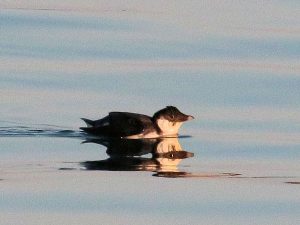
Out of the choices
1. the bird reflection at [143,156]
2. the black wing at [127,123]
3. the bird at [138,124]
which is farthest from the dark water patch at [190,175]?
the black wing at [127,123]

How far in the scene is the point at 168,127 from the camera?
20.1 meters

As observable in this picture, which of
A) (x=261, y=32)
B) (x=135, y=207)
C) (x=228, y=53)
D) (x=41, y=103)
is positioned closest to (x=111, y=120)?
(x=41, y=103)

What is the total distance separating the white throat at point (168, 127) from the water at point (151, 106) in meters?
0.22

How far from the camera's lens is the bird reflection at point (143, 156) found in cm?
1662

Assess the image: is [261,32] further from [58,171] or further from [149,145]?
[58,171]

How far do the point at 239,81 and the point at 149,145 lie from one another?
4.68 metres

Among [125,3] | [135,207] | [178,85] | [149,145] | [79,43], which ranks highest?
[125,3]

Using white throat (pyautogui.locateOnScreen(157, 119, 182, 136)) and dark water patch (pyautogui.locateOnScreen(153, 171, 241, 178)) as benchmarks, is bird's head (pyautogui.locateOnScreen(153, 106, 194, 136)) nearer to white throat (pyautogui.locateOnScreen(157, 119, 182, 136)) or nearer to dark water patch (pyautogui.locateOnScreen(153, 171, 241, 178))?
white throat (pyautogui.locateOnScreen(157, 119, 182, 136))

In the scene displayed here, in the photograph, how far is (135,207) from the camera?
46.1 feet

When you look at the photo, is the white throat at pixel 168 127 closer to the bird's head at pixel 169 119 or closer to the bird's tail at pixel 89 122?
the bird's head at pixel 169 119

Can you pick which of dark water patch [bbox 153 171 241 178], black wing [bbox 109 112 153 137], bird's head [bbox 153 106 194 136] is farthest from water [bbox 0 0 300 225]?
black wing [bbox 109 112 153 137]

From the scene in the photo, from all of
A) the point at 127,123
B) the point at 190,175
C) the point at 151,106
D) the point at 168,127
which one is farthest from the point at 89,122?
the point at 190,175

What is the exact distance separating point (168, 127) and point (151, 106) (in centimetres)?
159

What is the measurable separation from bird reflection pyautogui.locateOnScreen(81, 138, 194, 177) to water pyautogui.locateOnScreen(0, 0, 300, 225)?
0.04 meters
